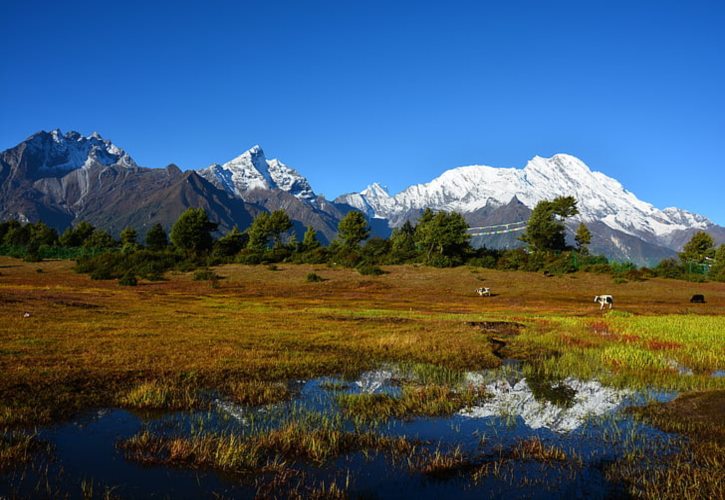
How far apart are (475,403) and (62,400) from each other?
12359 mm


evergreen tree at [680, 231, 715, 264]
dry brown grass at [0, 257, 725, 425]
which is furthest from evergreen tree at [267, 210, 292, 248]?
evergreen tree at [680, 231, 715, 264]

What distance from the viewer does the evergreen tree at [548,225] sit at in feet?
410

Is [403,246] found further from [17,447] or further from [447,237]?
[17,447]

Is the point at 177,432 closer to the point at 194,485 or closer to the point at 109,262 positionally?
the point at 194,485

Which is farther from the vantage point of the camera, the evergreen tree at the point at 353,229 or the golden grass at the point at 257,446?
the evergreen tree at the point at 353,229

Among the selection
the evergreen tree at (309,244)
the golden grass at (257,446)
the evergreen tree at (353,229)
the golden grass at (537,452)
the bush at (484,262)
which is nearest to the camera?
the golden grass at (257,446)

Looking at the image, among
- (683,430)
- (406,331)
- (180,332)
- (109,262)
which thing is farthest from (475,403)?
(109,262)

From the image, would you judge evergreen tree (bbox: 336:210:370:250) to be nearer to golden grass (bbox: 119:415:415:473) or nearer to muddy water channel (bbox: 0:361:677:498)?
muddy water channel (bbox: 0:361:677:498)

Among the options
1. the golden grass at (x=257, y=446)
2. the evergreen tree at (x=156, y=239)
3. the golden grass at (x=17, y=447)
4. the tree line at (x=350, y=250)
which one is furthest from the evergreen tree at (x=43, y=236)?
the golden grass at (x=257, y=446)

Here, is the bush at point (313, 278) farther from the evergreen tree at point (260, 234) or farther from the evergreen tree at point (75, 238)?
the evergreen tree at point (75, 238)

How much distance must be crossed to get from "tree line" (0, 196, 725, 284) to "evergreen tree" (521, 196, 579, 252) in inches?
10.1

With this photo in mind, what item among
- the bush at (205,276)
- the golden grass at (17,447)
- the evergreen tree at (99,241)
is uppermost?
the evergreen tree at (99,241)

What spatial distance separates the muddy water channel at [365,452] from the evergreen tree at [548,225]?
11725 centimetres

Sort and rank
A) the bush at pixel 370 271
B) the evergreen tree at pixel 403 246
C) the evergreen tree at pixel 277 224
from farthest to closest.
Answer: the evergreen tree at pixel 277 224 < the evergreen tree at pixel 403 246 < the bush at pixel 370 271
